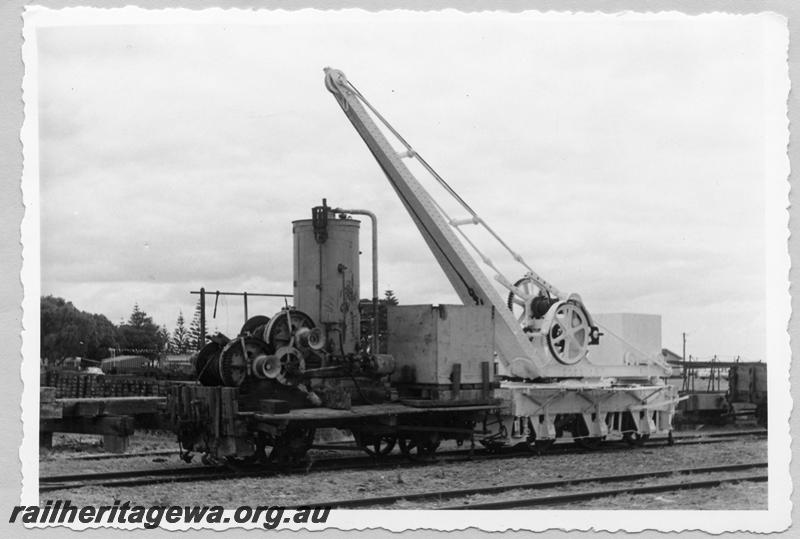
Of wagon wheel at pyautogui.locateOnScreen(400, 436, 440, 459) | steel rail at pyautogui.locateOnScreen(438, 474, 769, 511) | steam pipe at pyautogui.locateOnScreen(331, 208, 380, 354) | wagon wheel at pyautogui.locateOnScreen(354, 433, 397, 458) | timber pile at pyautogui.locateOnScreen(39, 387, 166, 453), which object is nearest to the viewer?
steel rail at pyautogui.locateOnScreen(438, 474, 769, 511)

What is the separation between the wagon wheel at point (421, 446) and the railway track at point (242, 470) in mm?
113

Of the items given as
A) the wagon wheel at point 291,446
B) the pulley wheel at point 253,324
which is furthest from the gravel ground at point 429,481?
the pulley wheel at point 253,324

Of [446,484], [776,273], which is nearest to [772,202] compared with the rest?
[776,273]

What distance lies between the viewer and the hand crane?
16.9 metres

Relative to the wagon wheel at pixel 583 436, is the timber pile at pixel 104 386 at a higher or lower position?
higher

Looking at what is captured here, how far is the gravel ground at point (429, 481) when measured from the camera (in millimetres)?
11875

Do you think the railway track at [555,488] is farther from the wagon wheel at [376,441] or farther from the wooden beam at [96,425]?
the wooden beam at [96,425]

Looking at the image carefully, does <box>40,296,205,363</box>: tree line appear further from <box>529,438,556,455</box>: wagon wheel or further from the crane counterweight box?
<box>529,438,556,455</box>: wagon wheel

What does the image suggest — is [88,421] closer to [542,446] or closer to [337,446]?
[337,446]

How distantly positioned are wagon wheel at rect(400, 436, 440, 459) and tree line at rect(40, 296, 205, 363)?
3.31m

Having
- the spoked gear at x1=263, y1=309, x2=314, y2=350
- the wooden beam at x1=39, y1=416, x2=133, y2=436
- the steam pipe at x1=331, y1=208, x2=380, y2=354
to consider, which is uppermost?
the steam pipe at x1=331, y1=208, x2=380, y2=354

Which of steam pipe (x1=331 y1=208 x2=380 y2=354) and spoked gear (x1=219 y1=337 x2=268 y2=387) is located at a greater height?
steam pipe (x1=331 y1=208 x2=380 y2=354)

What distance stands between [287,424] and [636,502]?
15.1ft
